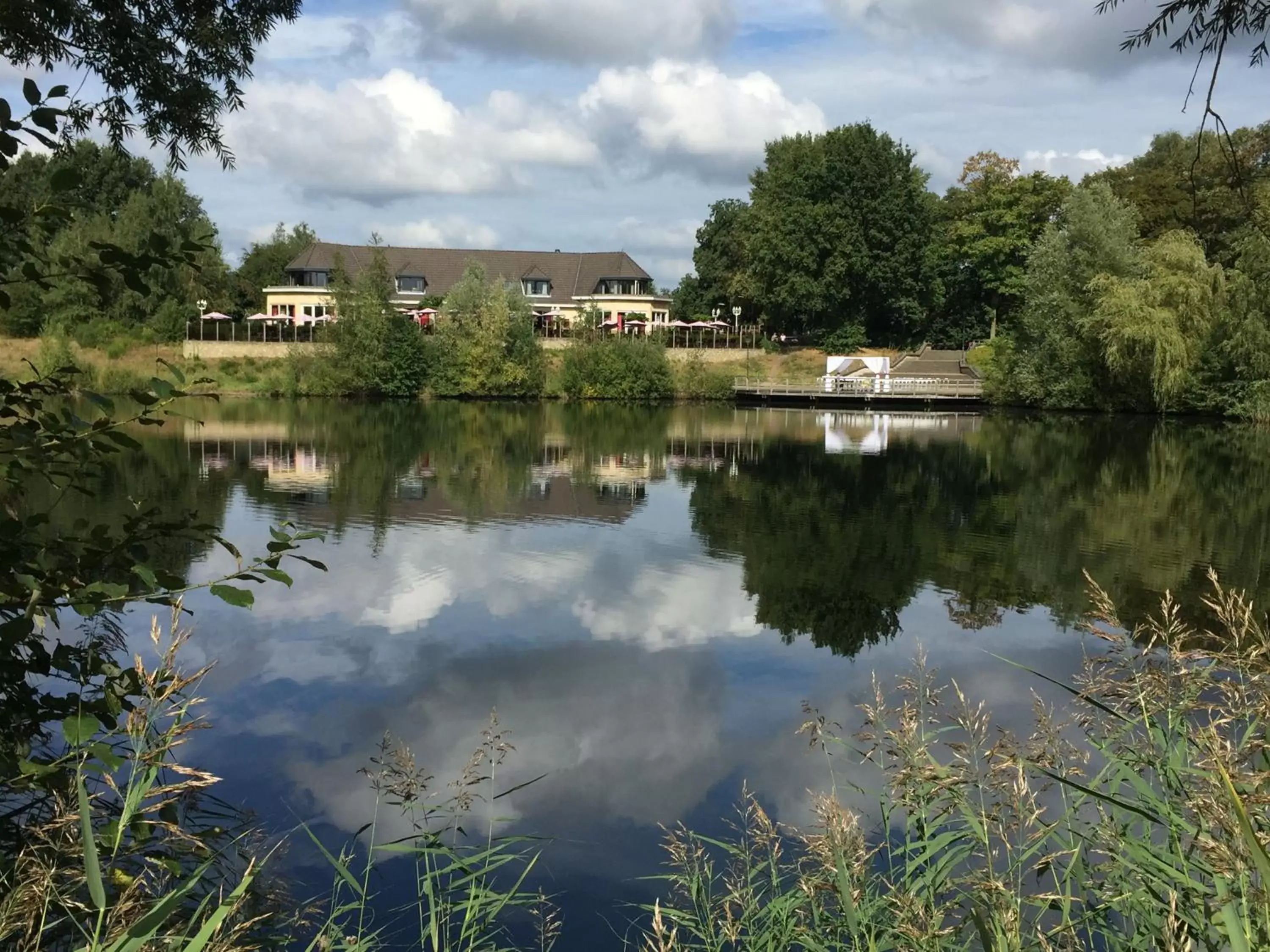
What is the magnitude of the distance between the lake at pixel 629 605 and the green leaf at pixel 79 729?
3.06 m

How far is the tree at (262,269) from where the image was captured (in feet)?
240

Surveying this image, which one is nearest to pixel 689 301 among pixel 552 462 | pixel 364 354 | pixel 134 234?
pixel 364 354

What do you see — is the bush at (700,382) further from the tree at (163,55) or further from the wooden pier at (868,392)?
the tree at (163,55)

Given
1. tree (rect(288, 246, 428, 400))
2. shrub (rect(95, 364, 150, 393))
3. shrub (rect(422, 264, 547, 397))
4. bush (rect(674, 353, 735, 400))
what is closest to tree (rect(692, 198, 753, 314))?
bush (rect(674, 353, 735, 400))

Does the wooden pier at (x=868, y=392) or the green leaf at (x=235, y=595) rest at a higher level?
the green leaf at (x=235, y=595)

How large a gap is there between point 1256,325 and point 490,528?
32.4 m

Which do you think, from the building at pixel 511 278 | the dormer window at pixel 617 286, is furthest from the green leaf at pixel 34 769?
the dormer window at pixel 617 286

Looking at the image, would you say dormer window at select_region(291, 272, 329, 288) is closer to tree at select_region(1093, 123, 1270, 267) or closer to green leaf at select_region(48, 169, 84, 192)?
tree at select_region(1093, 123, 1270, 267)

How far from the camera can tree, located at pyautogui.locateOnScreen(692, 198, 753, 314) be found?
2603 inches

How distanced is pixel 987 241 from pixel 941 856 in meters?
57.9

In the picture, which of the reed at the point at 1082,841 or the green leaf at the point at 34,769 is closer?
the reed at the point at 1082,841

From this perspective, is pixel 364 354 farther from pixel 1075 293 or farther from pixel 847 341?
pixel 1075 293

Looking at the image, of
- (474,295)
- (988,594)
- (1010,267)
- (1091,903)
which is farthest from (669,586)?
→ (1010,267)

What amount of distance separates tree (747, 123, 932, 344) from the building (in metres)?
10.1
